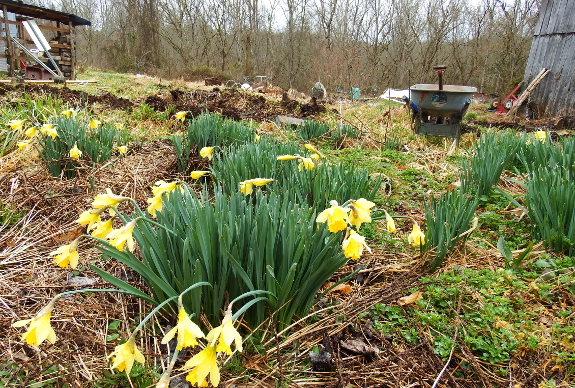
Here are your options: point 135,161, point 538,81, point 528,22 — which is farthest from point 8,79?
point 528,22

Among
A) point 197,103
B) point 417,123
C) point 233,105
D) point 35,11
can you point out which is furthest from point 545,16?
point 35,11

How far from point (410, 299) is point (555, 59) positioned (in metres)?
A: 9.68

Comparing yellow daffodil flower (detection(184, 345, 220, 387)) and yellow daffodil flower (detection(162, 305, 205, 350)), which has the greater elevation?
yellow daffodil flower (detection(162, 305, 205, 350))

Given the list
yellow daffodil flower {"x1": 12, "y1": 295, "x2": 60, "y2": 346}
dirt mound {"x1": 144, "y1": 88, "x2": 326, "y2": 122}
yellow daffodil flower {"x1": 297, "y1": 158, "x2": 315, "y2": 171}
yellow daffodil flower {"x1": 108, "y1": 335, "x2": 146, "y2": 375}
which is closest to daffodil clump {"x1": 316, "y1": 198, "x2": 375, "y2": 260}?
yellow daffodil flower {"x1": 108, "y1": 335, "x2": 146, "y2": 375}

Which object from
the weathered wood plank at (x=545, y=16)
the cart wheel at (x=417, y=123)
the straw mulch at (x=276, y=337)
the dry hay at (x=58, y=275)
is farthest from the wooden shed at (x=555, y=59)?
the dry hay at (x=58, y=275)

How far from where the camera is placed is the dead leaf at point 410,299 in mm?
1563

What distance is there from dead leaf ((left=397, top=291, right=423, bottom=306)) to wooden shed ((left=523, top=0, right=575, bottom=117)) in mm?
8658

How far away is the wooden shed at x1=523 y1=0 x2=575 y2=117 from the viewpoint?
8.20m

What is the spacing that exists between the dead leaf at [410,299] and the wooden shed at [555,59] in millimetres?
8658

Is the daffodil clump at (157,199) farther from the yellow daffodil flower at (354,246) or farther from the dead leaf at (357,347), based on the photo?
the dead leaf at (357,347)

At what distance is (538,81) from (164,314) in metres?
10.3

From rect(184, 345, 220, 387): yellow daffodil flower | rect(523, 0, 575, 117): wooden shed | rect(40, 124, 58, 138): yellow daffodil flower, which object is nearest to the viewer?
rect(184, 345, 220, 387): yellow daffodil flower

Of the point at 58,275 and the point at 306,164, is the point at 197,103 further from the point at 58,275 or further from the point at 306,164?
the point at 58,275

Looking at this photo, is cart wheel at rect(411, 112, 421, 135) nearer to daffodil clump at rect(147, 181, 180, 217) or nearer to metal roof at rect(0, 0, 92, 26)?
daffodil clump at rect(147, 181, 180, 217)
